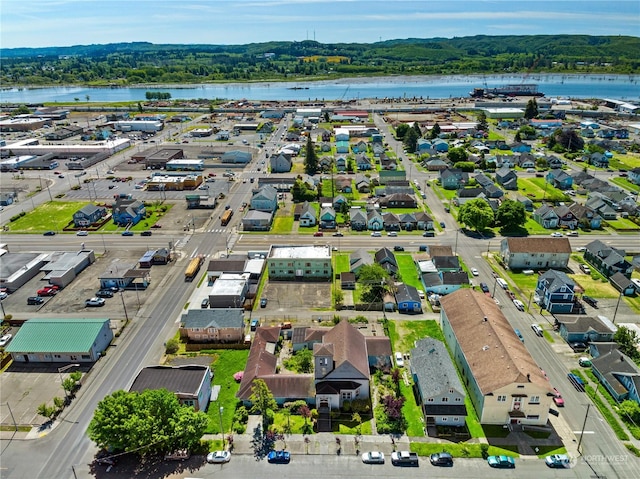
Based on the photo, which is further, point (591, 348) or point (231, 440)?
point (591, 348)

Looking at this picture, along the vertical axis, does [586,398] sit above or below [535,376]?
below

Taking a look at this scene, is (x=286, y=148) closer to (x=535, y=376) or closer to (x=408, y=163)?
(x=408, y=163)

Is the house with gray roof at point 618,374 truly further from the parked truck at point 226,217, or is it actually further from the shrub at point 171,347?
the parked truck at point 226,217

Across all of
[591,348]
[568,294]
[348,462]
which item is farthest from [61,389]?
[568,294]

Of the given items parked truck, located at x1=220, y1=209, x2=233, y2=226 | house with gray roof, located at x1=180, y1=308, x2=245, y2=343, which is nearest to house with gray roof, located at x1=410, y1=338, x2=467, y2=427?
house with gray roof, located at x1=180, y1=308, x2=245, y2=343

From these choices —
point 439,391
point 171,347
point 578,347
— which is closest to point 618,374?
point 578,347

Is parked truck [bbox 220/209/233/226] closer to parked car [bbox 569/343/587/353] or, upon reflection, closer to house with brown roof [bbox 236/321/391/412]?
house with brown roof [bbox 236/321/391/412]

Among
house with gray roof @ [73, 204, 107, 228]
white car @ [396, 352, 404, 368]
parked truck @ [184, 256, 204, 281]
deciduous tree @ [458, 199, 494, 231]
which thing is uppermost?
deciduous tree @ [458, 199, 494, 231]
